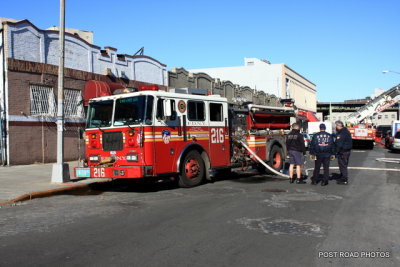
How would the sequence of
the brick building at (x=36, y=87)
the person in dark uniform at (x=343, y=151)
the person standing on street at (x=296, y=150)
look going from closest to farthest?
the person in dark uniform at (x=343, y=151) → the person standing on street at (x=296, y=150) → the brick building at (x=36, y=87)

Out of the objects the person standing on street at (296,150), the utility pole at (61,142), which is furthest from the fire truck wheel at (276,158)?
the utility pole at (61,142)

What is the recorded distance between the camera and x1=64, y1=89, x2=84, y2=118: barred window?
59.0ft

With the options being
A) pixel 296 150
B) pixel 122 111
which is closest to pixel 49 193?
pixel 122 111

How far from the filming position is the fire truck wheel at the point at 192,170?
429 inches

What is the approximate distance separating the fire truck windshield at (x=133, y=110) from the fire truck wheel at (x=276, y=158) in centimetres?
565

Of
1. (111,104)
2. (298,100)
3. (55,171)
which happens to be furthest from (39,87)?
(298,100)

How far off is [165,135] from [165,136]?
0.03 meters

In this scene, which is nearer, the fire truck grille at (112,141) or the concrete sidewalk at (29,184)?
the concrete sidewalk at (29,184)

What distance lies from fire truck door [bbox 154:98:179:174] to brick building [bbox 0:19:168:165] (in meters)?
6.78

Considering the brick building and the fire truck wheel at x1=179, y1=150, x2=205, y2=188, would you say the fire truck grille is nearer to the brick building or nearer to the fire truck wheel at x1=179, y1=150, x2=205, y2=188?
the fire truck wheel at x1=179, y1=150, x2=205, y2=188

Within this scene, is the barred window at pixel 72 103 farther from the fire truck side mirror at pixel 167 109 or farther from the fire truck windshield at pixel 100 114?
the fire truck side mirror at pixel 167 109

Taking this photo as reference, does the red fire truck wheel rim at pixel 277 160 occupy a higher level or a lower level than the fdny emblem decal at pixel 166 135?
lower

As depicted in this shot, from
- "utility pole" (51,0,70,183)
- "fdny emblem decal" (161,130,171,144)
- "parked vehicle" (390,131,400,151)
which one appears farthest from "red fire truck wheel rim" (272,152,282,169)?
"parked vehicle" (390,131,400,151)

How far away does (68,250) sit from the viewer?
17.2ft
